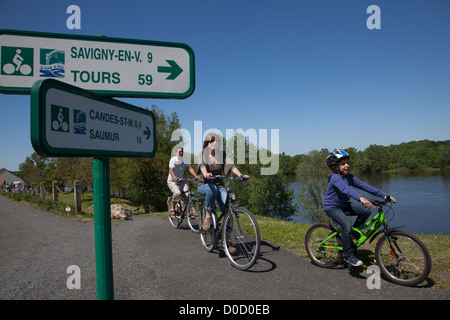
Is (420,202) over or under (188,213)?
under

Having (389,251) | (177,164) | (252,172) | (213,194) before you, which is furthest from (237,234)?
(252,172)

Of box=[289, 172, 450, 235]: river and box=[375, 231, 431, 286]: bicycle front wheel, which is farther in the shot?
box=[289, 172, 450, 235]: river

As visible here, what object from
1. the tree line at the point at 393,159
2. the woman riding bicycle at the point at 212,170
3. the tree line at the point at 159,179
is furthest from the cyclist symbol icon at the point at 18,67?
the tree line at the point at 393,159

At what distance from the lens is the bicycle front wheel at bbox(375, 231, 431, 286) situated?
324cm

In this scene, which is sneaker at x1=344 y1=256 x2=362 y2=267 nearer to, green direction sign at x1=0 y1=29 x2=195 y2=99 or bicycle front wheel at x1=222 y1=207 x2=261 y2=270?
bicycle front wheel at x1=222 y1=207 x2=261 y2=270

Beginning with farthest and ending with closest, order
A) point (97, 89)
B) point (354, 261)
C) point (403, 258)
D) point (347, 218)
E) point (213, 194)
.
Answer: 1. point (213, 194)
2. point (347, 218)
3. point (354, 261)
4. point (403, 258)
5. point (97, 89)

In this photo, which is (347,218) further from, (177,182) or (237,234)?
(177,182)

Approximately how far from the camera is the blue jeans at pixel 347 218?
383 centimetres

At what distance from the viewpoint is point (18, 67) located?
64.3 inches

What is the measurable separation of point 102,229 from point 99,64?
3.45 ft

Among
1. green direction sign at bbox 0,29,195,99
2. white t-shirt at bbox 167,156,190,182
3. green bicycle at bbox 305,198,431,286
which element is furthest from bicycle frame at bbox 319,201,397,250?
white t-shirt at bbox 167,156,190,182

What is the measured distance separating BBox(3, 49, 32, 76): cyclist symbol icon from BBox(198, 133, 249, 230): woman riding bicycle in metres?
3.21

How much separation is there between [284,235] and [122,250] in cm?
326

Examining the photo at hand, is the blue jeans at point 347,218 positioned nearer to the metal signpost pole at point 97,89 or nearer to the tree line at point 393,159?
the metal signpost pole at point 97,89
